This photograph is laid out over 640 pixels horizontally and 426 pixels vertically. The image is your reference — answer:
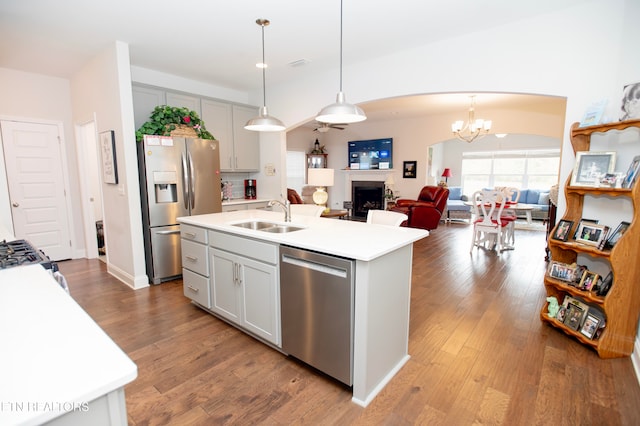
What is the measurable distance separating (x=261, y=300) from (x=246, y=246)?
0.42 meters

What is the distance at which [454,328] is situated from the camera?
2801 mm

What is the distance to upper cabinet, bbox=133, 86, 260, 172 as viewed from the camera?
4203mm

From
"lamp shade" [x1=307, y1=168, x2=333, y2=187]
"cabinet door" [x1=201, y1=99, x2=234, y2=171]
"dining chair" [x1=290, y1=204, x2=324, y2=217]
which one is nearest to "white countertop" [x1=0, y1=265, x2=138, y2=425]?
"dining chair" [x1=290, y1=204, x2=324, y2=217]

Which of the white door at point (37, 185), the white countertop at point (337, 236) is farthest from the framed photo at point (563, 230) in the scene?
A: the white door at point (37, 185)

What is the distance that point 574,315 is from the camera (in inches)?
102

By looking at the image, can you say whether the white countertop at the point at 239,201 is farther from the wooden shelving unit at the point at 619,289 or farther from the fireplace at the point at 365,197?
the fireplace at the point at 365,197

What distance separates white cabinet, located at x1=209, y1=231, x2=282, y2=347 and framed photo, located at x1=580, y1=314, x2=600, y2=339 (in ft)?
7.64

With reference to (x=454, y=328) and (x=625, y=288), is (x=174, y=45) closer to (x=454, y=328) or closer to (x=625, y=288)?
(x=454, y=328)

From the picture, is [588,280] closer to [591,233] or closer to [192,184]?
[591,233]

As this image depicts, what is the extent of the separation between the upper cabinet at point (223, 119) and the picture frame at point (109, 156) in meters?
0.48

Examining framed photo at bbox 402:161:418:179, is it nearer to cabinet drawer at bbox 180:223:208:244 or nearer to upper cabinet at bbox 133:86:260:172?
upper cabinet at bbox 133:86:260:172

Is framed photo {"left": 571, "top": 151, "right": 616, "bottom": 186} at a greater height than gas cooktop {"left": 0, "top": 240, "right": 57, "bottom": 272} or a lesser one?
greater

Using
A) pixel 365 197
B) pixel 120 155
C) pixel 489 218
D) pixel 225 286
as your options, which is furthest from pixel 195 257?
pixel 365 197

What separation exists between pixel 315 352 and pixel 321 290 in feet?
1.47
